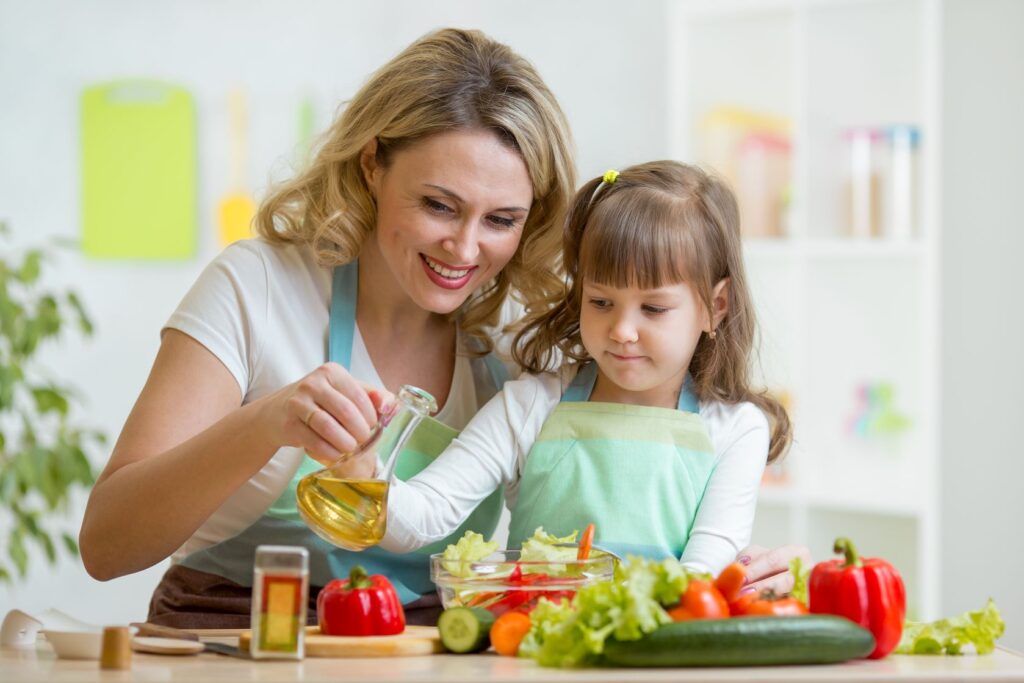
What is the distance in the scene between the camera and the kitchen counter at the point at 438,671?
43.1 inches

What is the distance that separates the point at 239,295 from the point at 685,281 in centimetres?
62

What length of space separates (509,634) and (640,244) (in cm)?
57

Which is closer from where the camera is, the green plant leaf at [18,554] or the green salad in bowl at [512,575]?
the green salad in bowl at [512,575]

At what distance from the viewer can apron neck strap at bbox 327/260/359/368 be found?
1.86 meters

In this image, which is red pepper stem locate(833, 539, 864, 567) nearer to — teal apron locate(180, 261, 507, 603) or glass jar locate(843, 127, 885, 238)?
teal apron locate(180, 261, 507, 603)

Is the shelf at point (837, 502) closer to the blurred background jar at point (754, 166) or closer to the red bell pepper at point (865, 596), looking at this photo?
the blurred background jar at point (754, 166)

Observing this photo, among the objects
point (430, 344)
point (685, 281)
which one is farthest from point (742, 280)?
point (430, 344)

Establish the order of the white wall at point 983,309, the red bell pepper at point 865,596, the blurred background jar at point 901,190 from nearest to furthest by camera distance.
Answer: the red bell pepper at point 865,596, the blurred background jar at point 901,190, the white wall at point 983,309

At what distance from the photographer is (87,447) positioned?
388 cm

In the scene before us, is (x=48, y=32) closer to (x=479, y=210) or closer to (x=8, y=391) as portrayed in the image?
(x=8, y=391)

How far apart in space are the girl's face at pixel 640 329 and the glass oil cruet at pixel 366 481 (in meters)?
0.39

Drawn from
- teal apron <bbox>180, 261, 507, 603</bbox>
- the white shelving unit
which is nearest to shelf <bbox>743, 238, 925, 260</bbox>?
the white shelving unit

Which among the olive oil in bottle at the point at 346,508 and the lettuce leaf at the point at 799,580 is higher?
the olive oil in bottle at the point at 346,508

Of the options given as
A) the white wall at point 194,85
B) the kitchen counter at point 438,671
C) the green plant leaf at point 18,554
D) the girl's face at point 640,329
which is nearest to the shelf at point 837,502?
the white wall at point 194,85
